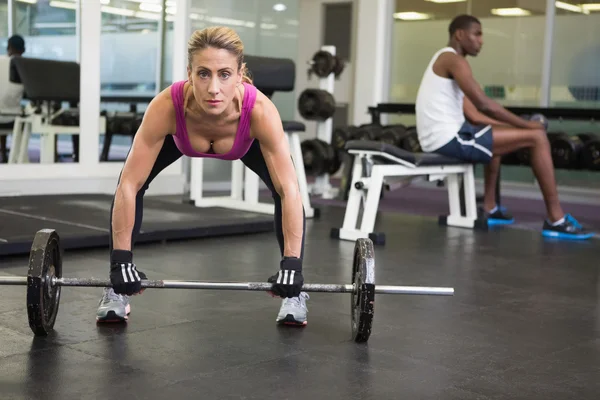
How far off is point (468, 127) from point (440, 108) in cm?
17

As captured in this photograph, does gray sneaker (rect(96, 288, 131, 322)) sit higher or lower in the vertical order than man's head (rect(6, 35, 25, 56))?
lower

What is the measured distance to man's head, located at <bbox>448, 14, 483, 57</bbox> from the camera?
12.9ft

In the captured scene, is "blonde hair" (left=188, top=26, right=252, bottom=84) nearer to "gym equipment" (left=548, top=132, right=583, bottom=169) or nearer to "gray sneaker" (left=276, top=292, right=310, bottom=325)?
"gray sneaker" (left=276, top=292, right=310, bottom=325)

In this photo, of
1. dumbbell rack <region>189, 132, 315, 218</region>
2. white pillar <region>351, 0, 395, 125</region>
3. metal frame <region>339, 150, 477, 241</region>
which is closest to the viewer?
metal frame <region>339, 150, 477, 241</region>

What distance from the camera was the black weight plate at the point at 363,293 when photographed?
1789 millimetres

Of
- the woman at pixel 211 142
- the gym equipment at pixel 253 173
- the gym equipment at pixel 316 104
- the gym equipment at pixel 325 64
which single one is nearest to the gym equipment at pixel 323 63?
the gym equipment at pixel 325 64

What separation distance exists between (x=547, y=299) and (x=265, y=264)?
3.42 feet

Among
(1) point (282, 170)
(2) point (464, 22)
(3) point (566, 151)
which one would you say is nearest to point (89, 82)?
(2) point (464, 22)

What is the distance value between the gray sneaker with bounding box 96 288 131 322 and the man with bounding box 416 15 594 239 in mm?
2365

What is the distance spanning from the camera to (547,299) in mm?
2521

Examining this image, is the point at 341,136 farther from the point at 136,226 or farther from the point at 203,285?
the point at 203,285

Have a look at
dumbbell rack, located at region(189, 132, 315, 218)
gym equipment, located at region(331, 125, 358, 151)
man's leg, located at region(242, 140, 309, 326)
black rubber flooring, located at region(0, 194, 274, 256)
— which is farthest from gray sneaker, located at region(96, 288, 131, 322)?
gym equipment, located at region(331, 125, 358, 151)

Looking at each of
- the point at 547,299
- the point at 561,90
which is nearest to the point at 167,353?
the point at 547,299

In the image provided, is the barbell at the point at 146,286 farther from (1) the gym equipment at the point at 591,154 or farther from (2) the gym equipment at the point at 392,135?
(2) the gym equipment at the point at 392,135
